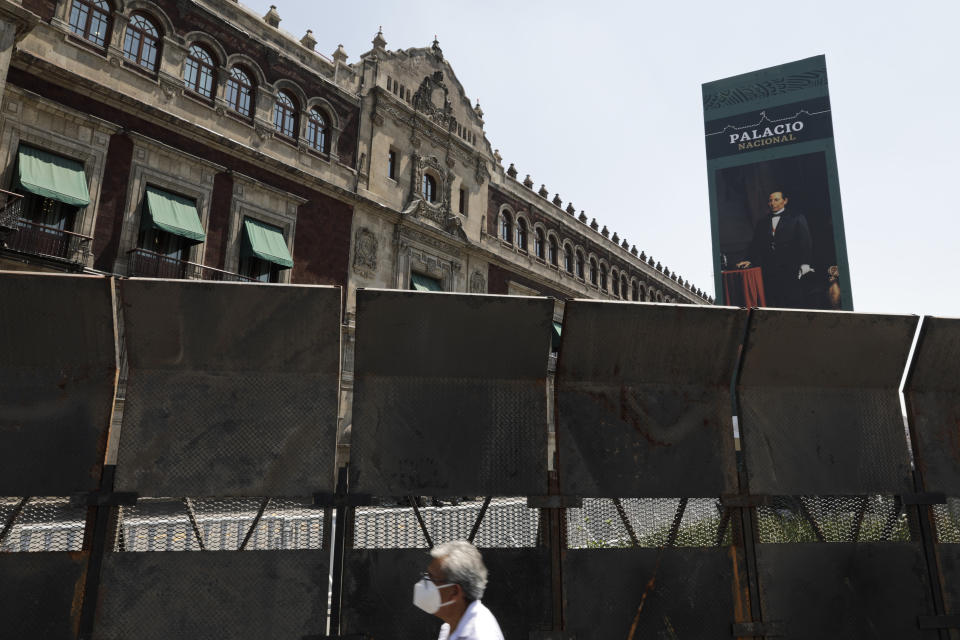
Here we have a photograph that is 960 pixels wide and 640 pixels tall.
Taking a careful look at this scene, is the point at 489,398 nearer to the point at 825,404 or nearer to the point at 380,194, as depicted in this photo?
the point at 825,404

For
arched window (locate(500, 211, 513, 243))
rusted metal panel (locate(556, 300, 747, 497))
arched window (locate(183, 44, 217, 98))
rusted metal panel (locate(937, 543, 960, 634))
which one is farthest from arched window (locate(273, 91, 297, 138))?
rusted metal panel (locate(937, 543, 960, 634))

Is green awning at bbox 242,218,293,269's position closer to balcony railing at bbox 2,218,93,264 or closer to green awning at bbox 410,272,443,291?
balcony railing at bbox 2,218,93,264

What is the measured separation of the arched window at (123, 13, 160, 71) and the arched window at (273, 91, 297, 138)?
412 centimetres

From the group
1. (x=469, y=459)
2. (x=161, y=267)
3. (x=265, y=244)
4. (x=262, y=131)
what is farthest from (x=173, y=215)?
(x=469, y=459)

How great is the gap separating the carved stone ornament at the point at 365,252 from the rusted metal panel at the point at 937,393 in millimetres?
20441

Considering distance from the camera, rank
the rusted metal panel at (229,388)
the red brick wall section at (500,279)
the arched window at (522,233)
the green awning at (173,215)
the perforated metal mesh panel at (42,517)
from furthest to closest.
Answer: the arched window at (522,233) < the red brick wall section at (500,279) < the green awning at (173,215) < the rusted metal panel at (229,388) < the perforated metal mesh panel at (42,517)

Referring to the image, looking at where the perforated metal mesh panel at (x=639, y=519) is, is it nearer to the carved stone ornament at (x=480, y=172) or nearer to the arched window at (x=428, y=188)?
the arched window at (x=428, y=188)

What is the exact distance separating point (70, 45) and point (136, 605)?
18.4m

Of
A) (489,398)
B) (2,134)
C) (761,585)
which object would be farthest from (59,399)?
(2,134)

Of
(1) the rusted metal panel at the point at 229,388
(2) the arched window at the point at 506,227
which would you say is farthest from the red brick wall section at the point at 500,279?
(1) the rusted metal panel at the point at 229,388

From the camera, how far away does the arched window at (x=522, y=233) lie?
3288cm

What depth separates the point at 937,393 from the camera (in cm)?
439

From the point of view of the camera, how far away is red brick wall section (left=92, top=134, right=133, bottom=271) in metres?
16.4

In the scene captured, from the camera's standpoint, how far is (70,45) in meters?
16.2
